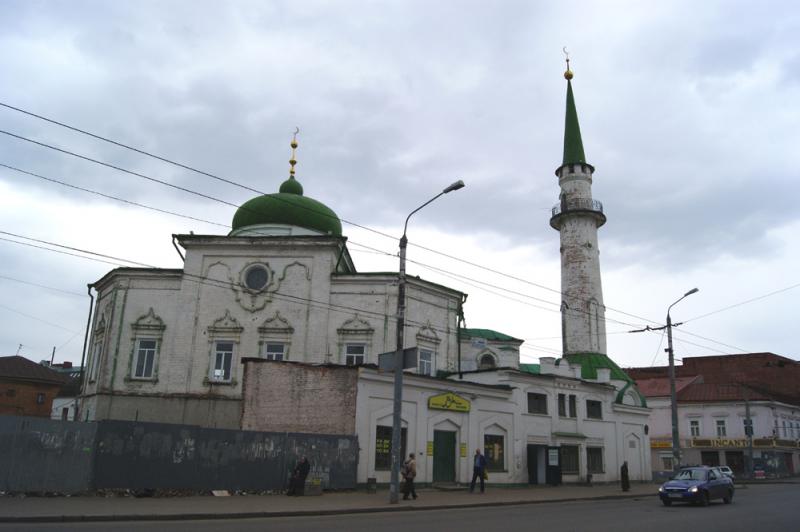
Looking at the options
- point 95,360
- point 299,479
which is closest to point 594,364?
point 299,479

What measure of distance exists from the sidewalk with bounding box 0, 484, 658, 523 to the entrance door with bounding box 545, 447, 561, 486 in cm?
777

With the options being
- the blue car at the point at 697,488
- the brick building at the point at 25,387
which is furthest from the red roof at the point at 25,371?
the blue car at the point at 697,488

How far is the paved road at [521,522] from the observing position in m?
12.4

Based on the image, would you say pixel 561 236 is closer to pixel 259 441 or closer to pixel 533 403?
pixel 533 403

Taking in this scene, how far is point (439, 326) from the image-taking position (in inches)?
1318

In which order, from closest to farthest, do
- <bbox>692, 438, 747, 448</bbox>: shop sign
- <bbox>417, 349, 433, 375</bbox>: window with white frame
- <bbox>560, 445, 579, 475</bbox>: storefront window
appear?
<bbox>560, 445, 579, 475</bbox>: storefront window
<bbox>417, 349, 433, 375</bbox>: window with white frame
<bbox>692, 438, 747, 448</bbox>: shop sign

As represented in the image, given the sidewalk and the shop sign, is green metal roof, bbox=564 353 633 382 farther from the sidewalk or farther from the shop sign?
the shop sign

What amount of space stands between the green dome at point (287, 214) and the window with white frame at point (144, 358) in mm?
8043

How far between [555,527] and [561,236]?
3228 centimetres

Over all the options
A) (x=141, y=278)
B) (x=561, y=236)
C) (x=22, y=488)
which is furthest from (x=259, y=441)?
(x=561, y=236)

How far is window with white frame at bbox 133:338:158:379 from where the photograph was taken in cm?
3153

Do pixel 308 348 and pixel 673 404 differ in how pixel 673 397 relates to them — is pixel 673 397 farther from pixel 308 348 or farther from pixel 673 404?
pixel 308 348

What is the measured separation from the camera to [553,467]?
Answer: 30391 millimetres

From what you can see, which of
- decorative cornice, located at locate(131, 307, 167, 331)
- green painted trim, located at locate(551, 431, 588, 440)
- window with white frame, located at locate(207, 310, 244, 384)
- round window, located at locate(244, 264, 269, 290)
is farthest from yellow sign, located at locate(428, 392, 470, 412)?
decorative cornice, located at locate(131, 307, 167, 331)
